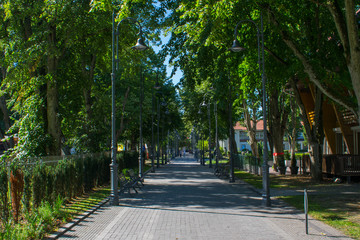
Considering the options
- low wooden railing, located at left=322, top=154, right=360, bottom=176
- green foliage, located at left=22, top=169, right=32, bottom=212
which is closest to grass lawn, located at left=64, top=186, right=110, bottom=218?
green foliage, located at left=22, top=169, right=32, bottom=212

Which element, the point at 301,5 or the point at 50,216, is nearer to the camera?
the point at 50,216

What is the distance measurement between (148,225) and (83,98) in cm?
1763

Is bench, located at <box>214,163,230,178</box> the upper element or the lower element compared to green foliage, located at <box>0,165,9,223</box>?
lower

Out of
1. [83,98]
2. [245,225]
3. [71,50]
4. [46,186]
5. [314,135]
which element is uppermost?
[71,50]

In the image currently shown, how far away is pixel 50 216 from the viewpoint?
961 centimetres

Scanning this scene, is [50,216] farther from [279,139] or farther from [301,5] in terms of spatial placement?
[279,139]

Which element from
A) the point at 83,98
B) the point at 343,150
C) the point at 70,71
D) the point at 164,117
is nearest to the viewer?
the point at 70,71

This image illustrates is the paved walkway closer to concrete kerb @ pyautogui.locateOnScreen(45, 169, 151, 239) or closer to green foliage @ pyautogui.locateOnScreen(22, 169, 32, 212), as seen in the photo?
concrete kerb @ pyautogui.locateOnScreen(45, 169, 151, 239)

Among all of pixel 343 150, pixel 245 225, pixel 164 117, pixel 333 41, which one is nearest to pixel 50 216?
pixel 245 225

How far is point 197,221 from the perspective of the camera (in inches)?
408

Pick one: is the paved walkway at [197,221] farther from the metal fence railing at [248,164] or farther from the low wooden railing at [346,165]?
the metal fence railing at [248,164]

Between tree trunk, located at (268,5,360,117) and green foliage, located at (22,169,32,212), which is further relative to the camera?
tree trunk, located at (268,5,360,117)

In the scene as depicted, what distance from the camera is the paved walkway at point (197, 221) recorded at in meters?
8.72

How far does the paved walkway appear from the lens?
872 cm
